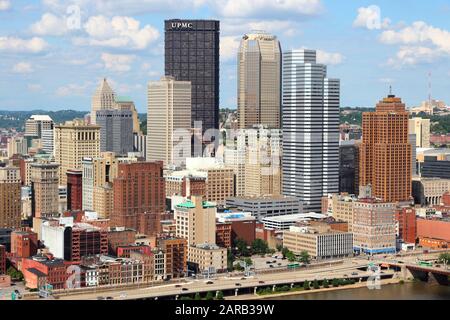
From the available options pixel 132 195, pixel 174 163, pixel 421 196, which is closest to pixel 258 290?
pixel 132 195

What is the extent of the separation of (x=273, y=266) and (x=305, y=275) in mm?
889

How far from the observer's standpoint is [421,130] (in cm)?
2872

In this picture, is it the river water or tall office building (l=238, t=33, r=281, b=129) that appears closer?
the river water

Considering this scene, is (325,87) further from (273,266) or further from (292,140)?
(273,266)

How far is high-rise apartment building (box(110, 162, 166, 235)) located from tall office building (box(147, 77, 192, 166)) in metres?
8.71

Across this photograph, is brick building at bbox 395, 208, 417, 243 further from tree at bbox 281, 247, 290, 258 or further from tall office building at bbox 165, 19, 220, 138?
tall office building at bbox 165, 19, 220, 138

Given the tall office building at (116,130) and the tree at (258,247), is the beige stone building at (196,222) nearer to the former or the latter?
the tree at (258,247)

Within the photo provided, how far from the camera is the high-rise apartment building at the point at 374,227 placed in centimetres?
1483

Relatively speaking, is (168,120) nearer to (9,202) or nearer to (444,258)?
(9,202)

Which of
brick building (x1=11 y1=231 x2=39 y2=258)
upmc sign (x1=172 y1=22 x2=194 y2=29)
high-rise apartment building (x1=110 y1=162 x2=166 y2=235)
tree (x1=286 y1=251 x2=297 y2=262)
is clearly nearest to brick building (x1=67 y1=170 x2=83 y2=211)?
high-rise apartment building (x1=110 y1=162 x2=166 y2=235)

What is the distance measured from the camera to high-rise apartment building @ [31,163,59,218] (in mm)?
16438

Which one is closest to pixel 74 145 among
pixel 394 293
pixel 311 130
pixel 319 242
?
pixel 311 130

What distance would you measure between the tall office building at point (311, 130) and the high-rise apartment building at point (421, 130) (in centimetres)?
1036

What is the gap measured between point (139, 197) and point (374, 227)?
4.25 m
